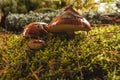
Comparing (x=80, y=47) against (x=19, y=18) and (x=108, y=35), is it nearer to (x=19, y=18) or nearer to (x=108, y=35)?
(x=108, y=35)

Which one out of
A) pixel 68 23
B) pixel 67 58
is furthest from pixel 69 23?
pixel 67 58

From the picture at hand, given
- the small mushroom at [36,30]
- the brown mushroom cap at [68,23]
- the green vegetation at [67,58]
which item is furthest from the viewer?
the small mushroom at [36,30]

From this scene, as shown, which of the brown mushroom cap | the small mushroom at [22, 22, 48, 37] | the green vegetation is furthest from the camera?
the small mushroom at [22, 22, 48, 37]

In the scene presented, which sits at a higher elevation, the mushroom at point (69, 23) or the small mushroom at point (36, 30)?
the mushroom at point (69, 23)

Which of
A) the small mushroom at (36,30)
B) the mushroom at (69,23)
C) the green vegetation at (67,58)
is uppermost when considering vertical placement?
the mushroom at (69,23)

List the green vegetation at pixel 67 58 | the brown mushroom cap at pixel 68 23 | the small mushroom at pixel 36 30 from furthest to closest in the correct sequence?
1. the small mushroom at pixel 36 30
2. the brown mushroom cap at pixel 68 23
3. the green vegetation at pixel 67 58

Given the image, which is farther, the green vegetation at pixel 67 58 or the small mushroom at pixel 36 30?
the small mushroom at pixel 36 30
